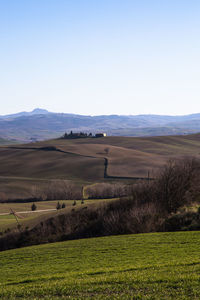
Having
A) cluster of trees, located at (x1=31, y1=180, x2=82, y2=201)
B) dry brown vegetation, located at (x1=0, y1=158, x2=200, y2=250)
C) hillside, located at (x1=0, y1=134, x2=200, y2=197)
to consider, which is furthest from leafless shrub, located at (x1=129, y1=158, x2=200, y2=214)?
hillside, located at (x1=0, y1=134, x2=200, y2=197)

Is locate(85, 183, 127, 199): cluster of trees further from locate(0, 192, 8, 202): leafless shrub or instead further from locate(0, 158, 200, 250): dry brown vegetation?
locate(0, 158, 200, 250): dry brown vegetation

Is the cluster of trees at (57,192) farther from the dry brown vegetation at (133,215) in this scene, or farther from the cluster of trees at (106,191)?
the dry brown vegetation at (133,215)

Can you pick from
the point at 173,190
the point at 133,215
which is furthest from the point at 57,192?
the point at 133,215

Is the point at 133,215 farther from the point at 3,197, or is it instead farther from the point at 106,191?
the point at 3,197

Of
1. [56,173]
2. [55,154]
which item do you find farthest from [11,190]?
[55,154]

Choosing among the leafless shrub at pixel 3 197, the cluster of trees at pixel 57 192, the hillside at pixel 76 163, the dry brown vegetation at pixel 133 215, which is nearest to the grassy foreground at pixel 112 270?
the dry brown vegetation at pixel 133 215

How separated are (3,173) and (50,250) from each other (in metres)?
97.4

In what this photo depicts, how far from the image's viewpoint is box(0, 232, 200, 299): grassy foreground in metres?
13.5

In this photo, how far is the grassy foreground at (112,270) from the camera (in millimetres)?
13539

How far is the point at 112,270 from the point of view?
18.6m

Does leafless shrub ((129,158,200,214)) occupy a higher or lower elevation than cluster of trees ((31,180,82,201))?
higher

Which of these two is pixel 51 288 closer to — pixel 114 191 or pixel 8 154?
pixel 114 191

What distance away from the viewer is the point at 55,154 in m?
149

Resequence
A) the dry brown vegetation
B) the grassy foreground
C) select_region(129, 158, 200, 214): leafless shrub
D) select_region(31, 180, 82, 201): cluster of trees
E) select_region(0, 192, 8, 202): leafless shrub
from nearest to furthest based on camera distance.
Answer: the grassy foreground < the dry brown vegetation < select_region(129, 158, 200, 214): leafless shrub < select_region(0, 192, 8, 202): leafless shrub < select_region(31, 180, 82, 201): cluster of trees
